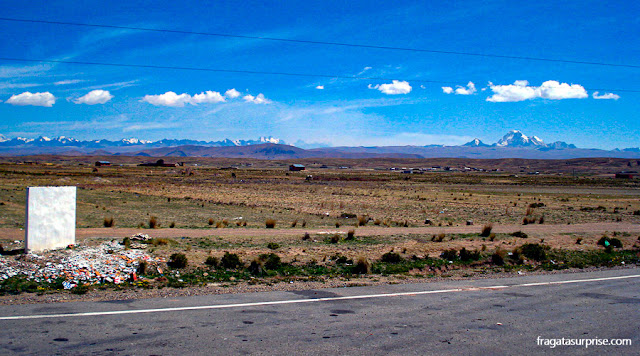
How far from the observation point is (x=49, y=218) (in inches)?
569

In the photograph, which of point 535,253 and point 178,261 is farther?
point 535,253

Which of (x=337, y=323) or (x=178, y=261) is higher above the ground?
(x=337, y=323)

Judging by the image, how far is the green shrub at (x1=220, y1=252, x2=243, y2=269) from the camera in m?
14.7

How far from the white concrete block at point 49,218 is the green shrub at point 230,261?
5.12 m

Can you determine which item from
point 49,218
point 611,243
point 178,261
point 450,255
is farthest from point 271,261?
point 611,243

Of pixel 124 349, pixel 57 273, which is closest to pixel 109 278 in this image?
pixel 57 273

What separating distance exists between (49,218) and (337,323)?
34.7ft

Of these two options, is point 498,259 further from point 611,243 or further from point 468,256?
point 611,243

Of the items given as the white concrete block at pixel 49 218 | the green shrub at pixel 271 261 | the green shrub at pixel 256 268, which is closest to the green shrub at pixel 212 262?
the green shrub at pixel 256 268

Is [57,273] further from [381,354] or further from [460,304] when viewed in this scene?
[460,304]

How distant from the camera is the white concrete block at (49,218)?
13.8 metres

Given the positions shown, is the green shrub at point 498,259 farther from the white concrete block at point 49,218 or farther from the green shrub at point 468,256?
the white concrete block at point 49,218

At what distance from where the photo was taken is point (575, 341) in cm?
790

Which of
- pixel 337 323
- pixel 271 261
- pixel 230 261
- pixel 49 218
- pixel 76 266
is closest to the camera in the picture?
pixel 337 323
